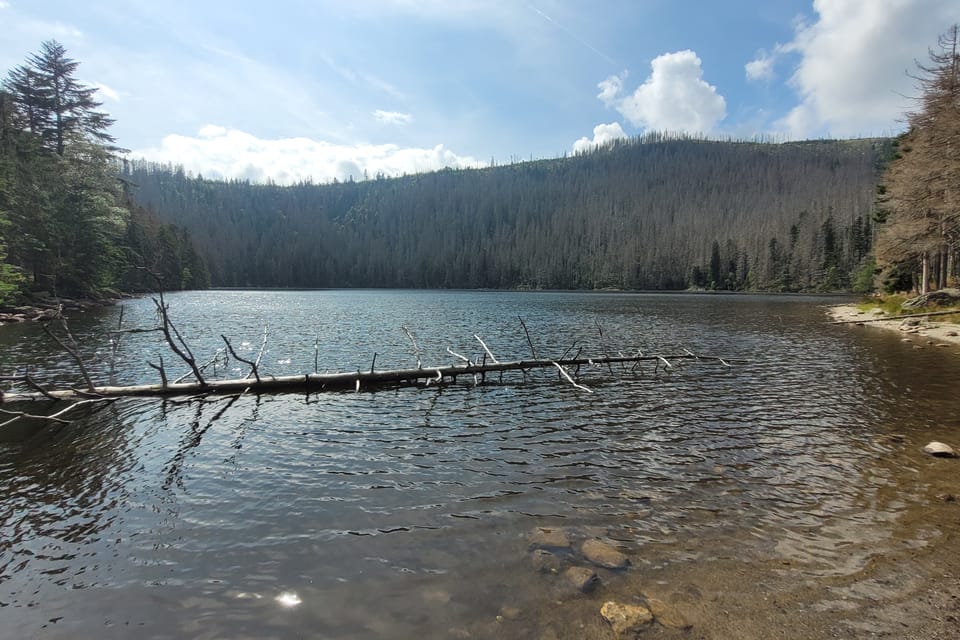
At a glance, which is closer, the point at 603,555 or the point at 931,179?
the point at 603,555

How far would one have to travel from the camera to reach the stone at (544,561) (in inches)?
273

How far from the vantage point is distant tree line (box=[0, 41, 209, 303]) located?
4241cm

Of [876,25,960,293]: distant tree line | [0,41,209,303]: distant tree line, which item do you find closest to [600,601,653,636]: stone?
[876,25,960,293]: distant tree line

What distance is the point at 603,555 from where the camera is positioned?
7258 millimetres

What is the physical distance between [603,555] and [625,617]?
59.9 inches

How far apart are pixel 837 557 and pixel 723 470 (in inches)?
147

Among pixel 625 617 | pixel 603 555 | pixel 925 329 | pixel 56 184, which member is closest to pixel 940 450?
pixel 603 555

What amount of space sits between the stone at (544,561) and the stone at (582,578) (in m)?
0.21

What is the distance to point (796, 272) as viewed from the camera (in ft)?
451

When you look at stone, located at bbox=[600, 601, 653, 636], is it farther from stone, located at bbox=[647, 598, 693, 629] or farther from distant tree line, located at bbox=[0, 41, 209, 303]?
distant tree line, located at bbox=[0, 41, 209, 303]

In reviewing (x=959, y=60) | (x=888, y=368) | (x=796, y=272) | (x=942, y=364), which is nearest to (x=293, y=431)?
(x=888, y=368)

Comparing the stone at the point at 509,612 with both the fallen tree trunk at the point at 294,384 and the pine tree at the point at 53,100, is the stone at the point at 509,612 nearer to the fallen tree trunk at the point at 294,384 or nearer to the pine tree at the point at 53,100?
the fallen tree trunk at the point at 294,384

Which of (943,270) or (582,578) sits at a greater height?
(943,270)

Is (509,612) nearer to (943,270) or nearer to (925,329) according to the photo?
(925,329)
